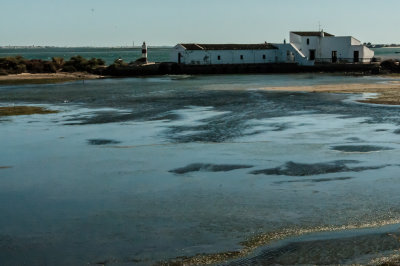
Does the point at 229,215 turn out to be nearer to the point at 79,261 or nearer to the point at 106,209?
the point at 106,209

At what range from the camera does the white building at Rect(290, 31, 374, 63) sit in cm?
8131

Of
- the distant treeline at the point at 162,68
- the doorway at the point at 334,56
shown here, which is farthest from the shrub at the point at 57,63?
the doorway at the point at 334,56

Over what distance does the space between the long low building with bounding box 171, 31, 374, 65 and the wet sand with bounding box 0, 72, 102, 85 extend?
13879 millimetres

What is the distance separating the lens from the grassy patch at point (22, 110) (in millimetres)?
31219

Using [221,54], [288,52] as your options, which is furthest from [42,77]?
[288,52]

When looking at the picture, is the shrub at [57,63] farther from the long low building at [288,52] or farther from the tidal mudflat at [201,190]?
the tidal mudflat at [201,190]

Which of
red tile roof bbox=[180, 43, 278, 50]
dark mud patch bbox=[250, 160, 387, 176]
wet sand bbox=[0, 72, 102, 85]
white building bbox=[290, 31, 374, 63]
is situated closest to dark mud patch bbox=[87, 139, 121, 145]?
dark mud patch bbox=[250, 160, 387, 176]

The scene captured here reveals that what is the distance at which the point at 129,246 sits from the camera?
33.3ft

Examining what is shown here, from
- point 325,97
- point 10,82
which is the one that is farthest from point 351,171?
point 10,82

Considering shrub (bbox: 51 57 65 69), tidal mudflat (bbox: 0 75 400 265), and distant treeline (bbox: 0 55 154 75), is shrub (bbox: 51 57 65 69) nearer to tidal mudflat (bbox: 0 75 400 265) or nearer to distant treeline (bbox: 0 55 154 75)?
distant treeline (bbox: 0 55 154 75)

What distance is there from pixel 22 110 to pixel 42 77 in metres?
38.0

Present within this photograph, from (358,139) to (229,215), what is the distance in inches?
400

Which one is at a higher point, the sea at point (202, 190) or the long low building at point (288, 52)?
the long low building at point (288, 52)

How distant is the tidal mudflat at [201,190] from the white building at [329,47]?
183 feet
